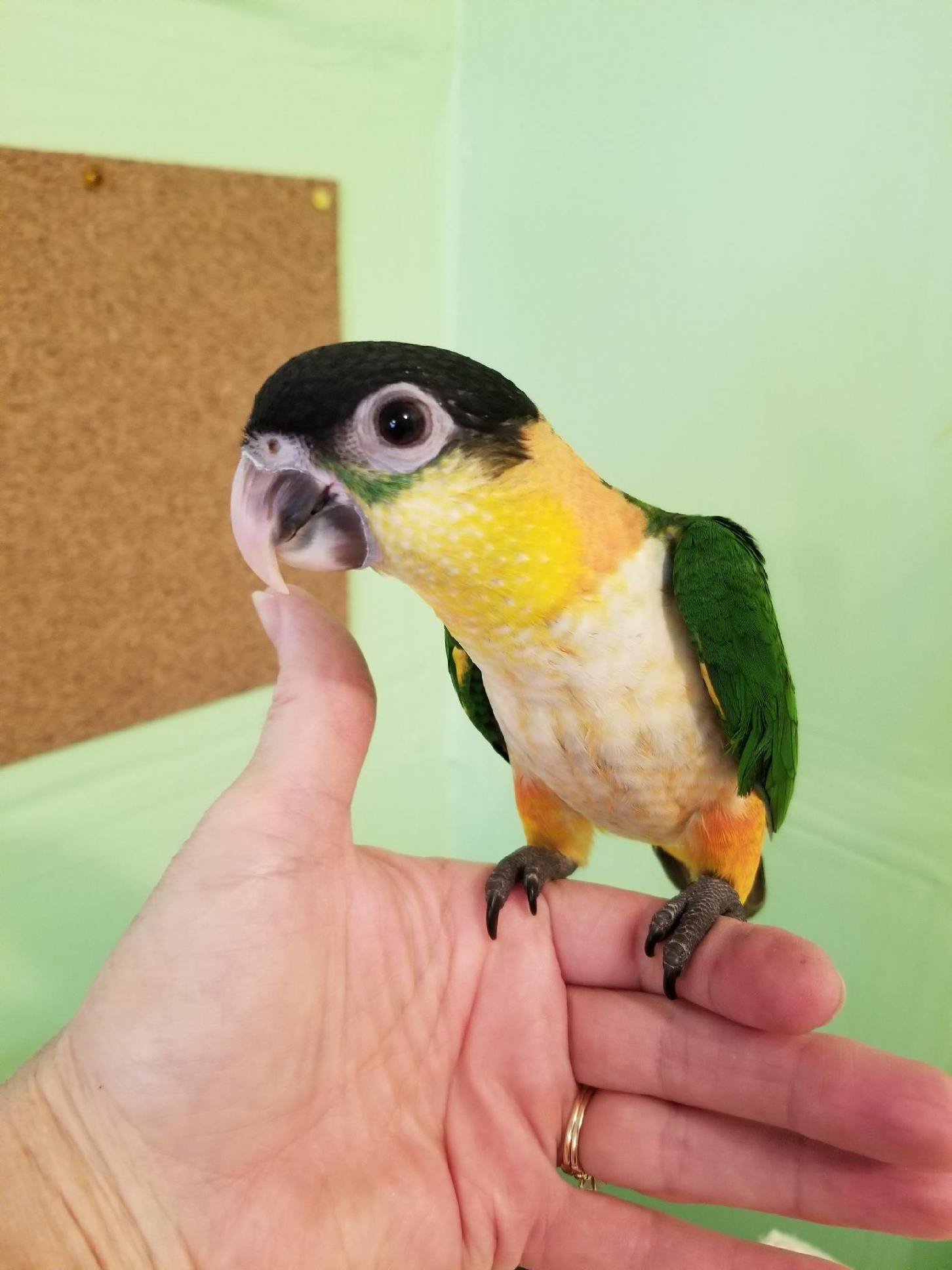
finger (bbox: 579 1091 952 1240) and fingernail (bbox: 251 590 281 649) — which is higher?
fingernail (bbox: 251 590 281 649)

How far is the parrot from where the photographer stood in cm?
57

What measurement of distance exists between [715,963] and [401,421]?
0.50m

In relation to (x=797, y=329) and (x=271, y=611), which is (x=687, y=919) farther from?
(x=797, y=329)

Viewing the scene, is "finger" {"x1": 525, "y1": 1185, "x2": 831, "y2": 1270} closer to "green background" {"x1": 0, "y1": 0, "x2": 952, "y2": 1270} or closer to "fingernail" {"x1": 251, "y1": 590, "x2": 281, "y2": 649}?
"green background" {"x1": 0, "y1": 0, "x2": 952, "y2": 1270}

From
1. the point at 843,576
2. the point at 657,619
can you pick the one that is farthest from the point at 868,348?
the point at 657,619

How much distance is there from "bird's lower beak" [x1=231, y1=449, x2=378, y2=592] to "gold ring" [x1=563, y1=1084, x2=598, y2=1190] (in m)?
0.59

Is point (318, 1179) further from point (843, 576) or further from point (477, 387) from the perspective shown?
point (843, 576)

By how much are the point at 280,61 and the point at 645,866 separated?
1250 millimetres

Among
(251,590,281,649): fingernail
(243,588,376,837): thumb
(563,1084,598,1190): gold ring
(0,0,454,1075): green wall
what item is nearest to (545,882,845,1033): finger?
(563,1084,598,1190): gold ring

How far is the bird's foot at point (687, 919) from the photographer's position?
71 cm

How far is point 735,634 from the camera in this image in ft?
2.13

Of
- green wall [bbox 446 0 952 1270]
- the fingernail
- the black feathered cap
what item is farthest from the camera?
green wall [bbox 446 0 952 1270]

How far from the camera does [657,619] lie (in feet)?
2.20

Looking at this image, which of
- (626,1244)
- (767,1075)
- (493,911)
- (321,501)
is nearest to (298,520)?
(321,501)
